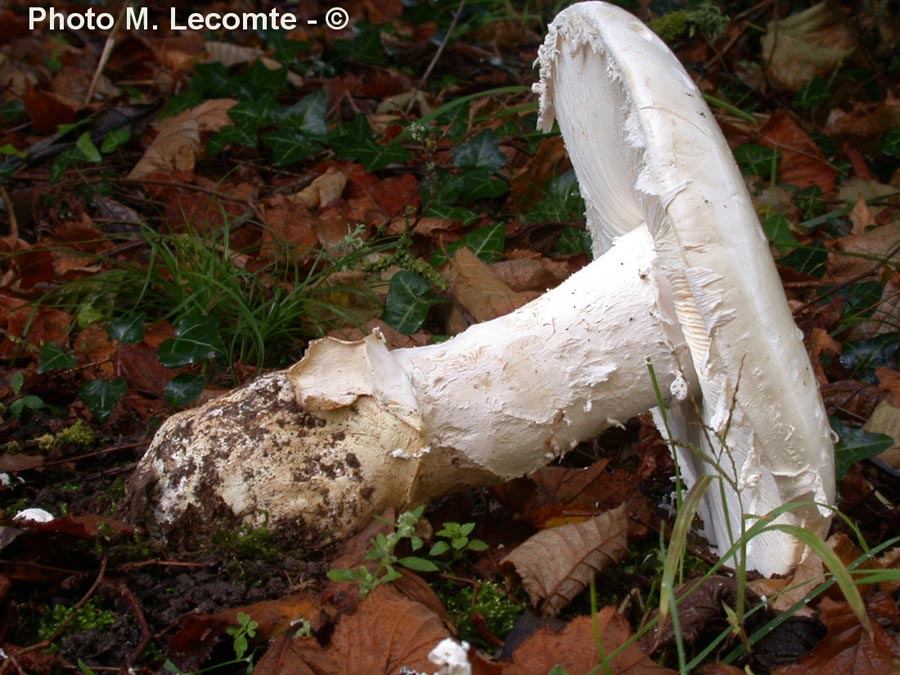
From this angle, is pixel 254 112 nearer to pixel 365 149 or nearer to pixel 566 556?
pixel 365 149

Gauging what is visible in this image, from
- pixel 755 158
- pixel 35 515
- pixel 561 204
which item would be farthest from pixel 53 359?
pixel 755 158

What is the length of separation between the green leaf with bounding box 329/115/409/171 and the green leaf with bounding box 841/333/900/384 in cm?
182

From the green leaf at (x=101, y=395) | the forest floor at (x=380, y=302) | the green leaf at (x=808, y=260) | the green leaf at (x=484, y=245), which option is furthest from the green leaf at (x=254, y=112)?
the green leaf at (x=808, y=260)

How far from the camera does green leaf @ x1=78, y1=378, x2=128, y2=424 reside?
8.58ft

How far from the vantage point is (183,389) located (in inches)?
103

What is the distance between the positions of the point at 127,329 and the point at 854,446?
6.86ft

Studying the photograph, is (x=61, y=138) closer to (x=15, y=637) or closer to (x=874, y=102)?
(x=15, y=637)

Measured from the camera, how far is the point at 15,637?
1.86 metres

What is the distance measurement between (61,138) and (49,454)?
2.32m

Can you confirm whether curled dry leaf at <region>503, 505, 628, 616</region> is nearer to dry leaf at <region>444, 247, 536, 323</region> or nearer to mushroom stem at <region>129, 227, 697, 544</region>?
mushroom stem at <region>129, 227, 697, 544</region>

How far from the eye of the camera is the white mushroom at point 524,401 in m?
1.76

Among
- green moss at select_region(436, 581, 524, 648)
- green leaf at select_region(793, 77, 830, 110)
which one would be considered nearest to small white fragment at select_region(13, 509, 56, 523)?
green moss at select_region(436, 581, 524, 648)

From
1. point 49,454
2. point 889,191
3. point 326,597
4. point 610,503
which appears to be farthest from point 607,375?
point 889,191

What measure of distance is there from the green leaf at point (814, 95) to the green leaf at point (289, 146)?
230 cm
